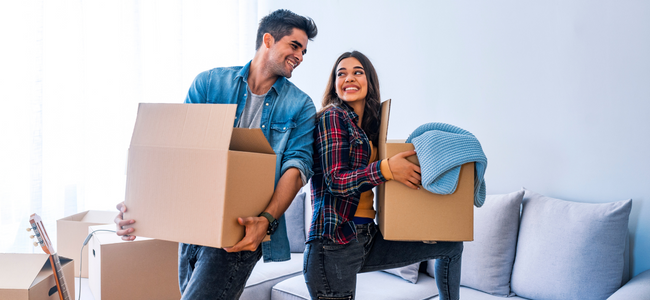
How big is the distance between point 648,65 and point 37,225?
216cm

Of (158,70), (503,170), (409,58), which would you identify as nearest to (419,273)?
(503,170)

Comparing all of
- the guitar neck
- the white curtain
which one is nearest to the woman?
the guitar neck

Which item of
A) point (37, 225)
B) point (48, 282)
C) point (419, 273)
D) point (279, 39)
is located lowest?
point (419, 273)

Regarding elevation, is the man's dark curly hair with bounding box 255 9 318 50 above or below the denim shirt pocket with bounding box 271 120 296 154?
above

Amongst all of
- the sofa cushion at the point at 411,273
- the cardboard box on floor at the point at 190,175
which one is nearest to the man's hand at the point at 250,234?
the cardboard box on floor at the point at 190,175

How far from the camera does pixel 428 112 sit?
2.17 metres

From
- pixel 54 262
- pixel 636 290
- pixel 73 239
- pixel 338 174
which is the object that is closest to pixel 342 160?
pixel 338 174

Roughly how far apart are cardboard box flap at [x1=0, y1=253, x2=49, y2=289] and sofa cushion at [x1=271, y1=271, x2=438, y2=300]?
92 centimetres

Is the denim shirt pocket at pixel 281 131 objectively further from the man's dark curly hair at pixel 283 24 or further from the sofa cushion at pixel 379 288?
the sofa cushion at pixel 379 288

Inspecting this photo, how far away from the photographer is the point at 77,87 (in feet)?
7.47

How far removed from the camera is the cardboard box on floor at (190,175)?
2.82 ft

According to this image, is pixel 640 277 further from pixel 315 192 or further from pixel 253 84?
pixel 253 84

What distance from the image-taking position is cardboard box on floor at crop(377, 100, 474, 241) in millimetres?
1133

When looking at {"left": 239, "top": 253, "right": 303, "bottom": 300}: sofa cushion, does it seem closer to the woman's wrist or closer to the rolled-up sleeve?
the rolled-up sleeve
